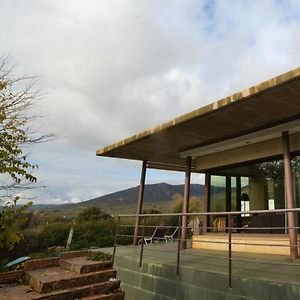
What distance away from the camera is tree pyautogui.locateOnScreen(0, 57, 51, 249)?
431cm

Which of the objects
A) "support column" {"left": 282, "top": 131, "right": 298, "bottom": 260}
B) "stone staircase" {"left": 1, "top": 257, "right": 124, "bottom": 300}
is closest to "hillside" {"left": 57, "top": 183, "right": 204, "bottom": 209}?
"stone staircase" {"left": 1, "top": 257, "right": 124, "bottom": 300}

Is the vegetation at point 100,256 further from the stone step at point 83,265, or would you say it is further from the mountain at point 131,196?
the mountain at point 131,196

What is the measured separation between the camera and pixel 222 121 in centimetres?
787

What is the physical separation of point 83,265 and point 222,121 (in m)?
4.66

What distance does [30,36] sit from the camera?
7.49 m

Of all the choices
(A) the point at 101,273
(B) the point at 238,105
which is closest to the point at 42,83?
(B) the point at 238,105

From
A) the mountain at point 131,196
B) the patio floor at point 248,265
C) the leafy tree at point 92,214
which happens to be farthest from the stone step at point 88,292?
the mountain at point 131,196

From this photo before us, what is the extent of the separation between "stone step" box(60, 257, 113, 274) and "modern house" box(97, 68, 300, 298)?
156cm

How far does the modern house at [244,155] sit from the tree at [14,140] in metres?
3.30

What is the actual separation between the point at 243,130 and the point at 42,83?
5158 millimetres

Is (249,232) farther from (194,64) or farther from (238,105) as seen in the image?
(194,64)

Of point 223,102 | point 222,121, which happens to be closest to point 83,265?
point 222,121

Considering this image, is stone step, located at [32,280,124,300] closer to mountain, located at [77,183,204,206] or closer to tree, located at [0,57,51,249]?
tree, located at [0,57,51,249]

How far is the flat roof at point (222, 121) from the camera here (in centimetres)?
600
